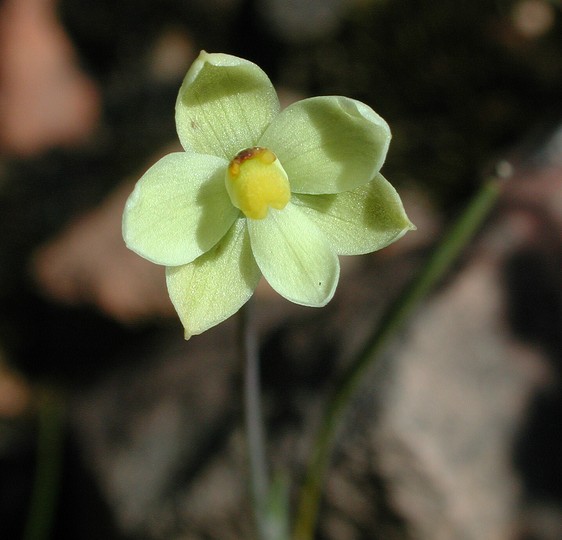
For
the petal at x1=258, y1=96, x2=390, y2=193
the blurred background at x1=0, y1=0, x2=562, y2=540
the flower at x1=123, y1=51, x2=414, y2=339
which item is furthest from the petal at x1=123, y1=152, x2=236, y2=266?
the blurred background at x1=0, y1=0, x2=562, y2=540

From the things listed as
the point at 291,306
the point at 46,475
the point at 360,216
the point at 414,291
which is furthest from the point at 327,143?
the point at 46,475

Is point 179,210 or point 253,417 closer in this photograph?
point 179,210

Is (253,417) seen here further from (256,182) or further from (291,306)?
(291,306)

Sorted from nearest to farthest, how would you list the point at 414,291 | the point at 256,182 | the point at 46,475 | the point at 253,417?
the point at 256,182 < the point at 414,291 < the point at 253,417 < the point at 46,475

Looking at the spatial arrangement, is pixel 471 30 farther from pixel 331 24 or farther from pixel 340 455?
pixel 340 455

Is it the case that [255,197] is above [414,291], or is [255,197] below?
above

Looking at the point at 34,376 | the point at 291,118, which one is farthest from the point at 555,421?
the point at 34,376

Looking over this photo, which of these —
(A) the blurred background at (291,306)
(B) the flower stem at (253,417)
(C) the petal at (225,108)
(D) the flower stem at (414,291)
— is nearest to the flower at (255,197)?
(C) the petal at (225,108)
